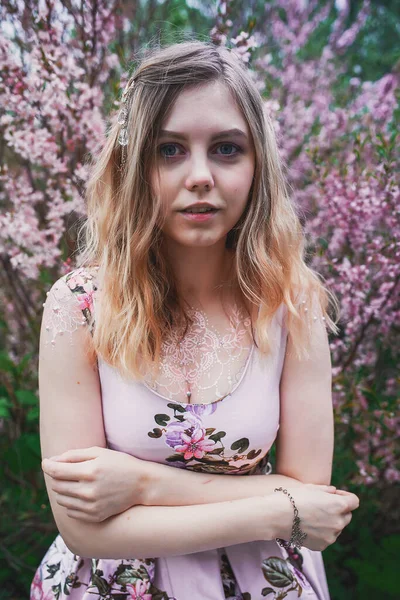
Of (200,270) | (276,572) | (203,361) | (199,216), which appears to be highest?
(199,216)

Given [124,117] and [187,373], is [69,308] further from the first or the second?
[124,117]

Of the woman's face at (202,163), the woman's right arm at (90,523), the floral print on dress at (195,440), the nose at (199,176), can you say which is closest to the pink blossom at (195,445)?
the floral print on dress at (195,440)

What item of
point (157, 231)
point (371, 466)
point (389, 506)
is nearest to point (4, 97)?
point (157, 231)

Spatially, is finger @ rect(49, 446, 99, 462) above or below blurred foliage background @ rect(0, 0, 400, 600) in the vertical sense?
above

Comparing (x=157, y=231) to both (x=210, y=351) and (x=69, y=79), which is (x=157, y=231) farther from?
(x=69, y=79)

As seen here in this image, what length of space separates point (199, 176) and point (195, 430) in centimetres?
61

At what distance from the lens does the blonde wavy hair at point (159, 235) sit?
4.18ft

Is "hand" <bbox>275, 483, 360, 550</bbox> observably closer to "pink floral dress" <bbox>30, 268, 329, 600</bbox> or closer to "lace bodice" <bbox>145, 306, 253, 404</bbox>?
"pink floral dress" <bbox>30, 268, 329, 600</bbox>

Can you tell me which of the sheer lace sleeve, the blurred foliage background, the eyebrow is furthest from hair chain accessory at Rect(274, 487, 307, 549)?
the blurred foliage background

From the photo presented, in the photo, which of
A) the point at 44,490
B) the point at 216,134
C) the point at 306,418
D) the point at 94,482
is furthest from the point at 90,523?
the point at 44,490

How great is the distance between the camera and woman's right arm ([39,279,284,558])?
3.95 feet

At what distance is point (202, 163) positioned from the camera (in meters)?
1.24

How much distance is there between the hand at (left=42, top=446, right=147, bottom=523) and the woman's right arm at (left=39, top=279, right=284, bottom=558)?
4 centimetres

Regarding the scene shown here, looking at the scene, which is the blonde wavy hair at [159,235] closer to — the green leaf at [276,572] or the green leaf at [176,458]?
the green leaf at [176,458]
